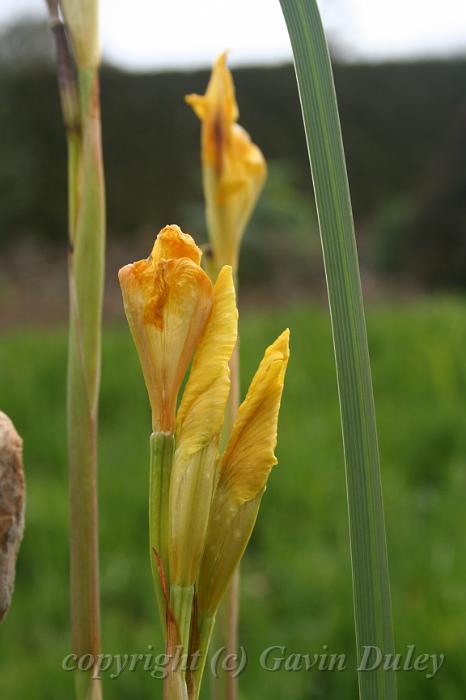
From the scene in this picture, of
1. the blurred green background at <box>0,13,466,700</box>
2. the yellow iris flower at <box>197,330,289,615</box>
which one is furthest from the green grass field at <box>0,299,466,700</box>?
the yellow iris flower at <box>197,330,289,615</box>

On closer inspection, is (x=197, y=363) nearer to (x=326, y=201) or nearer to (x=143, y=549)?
(x=326, y=201)

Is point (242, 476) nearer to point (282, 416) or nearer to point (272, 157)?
point (282, 416)

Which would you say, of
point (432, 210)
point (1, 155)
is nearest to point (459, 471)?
point (432, 210)

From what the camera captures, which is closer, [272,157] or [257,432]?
[257,432]

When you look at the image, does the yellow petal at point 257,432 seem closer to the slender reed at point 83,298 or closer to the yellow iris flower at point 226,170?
the slender reed at point 83,298

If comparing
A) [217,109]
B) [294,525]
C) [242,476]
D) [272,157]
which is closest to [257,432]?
[242,476]
